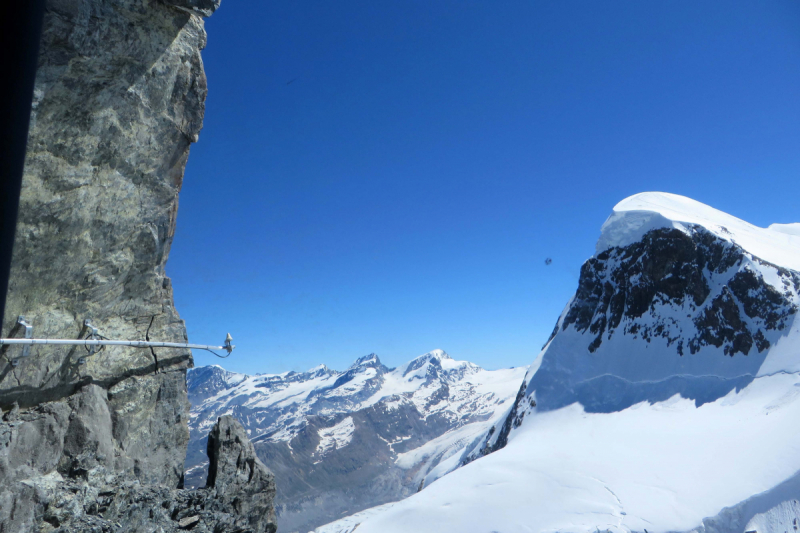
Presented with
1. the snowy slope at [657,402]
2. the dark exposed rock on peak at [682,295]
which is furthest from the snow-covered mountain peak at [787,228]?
the dark exposed rock on peak at [682,295]

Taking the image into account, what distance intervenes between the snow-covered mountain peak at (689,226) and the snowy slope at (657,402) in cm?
33

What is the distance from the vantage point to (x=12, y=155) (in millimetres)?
3004

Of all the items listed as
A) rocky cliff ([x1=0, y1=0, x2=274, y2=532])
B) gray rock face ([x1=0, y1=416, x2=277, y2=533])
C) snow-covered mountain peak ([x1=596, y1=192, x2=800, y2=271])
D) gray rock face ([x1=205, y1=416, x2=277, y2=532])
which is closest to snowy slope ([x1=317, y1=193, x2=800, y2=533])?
snow-covered mountain peak ([x1=596, y1=192, x2=800, y2=271])

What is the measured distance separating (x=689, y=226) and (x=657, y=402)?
30307mm

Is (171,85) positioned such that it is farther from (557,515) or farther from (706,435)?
(706,435)

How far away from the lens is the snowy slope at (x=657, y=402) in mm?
41281

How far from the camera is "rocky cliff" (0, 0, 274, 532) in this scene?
322 inches

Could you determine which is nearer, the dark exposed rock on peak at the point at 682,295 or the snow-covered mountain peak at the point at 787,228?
the dark exposed rock on peak at the point at 682,295

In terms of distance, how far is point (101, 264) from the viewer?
31.1 ft

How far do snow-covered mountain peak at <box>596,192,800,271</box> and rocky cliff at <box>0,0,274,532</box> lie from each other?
256 ft

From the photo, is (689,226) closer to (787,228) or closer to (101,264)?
(787,228)

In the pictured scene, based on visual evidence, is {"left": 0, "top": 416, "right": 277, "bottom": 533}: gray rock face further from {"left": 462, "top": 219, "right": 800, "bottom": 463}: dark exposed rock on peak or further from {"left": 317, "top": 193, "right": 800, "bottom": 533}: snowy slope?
{"left": 462, "top": 219, "right": 800, "bottom": 463}: dark exposed rock on peak

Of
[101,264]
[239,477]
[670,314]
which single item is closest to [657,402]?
[670,314]

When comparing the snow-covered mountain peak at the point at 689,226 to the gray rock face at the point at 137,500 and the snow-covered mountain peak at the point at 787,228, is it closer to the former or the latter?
the snow-covered mountain peak at the point at 787,228
